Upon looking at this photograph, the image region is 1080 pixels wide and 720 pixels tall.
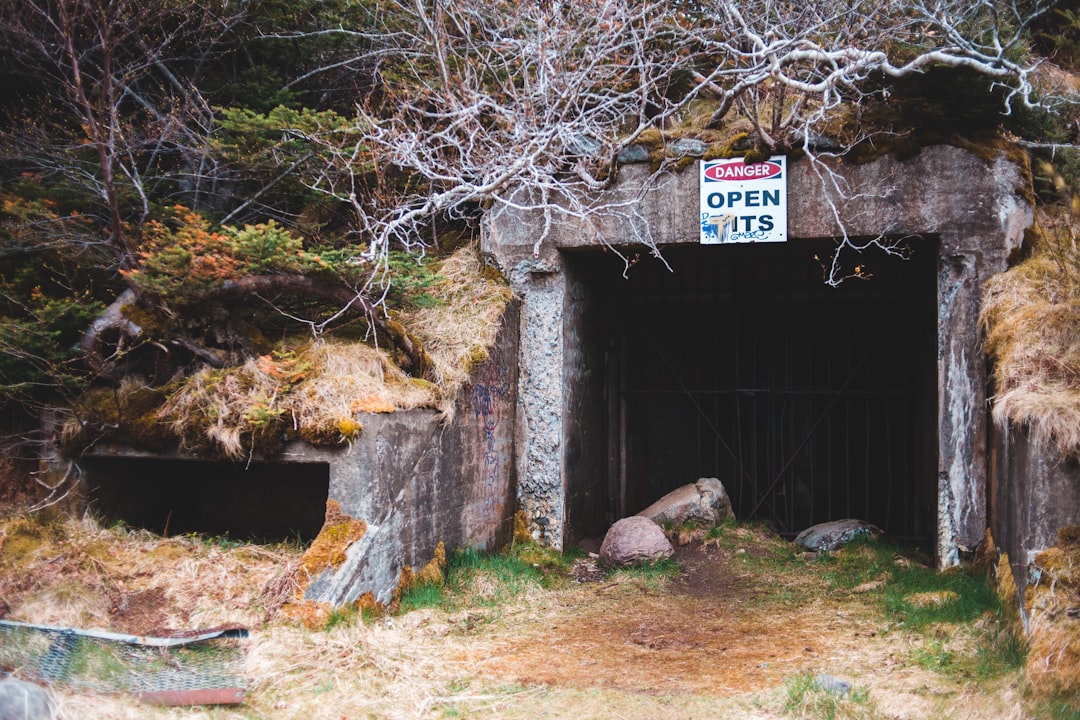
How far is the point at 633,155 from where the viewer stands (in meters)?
7.04

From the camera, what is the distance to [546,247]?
23.7ft

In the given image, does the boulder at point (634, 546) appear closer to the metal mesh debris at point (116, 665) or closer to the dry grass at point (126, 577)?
the dry grass at point (126, 577)

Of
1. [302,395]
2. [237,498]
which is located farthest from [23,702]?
[237,498]

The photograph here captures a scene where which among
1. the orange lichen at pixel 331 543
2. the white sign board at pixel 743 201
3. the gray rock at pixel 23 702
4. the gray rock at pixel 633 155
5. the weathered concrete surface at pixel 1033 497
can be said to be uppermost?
the gray rock at pixel 633 155

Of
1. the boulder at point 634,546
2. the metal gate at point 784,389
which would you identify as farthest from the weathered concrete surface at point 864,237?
the metal gate at point 784,389

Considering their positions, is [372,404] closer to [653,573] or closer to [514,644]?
[514,644]

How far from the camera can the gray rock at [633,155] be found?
23.0 feet

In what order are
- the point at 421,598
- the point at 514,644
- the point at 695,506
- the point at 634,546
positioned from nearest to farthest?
the point at 514,644 → the point at 421,598 → the point at 634,546 → the point at 695,506

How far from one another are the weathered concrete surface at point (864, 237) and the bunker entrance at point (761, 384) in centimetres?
31

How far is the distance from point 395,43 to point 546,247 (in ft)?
7.79

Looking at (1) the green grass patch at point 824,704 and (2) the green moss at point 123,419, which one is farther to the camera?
(2) the green moss at point 123,419

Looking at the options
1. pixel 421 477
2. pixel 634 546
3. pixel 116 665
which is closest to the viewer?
pixel 116 665

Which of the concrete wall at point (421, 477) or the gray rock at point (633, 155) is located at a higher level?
the gray rock at point (633, 155)

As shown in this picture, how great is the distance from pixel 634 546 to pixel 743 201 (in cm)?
288
